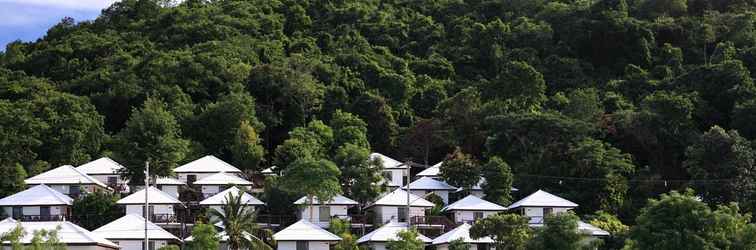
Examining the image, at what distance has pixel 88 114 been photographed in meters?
79.2

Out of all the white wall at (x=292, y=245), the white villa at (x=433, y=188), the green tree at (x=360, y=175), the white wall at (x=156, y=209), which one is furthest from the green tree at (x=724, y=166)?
the white wall at (x=156, y=209)

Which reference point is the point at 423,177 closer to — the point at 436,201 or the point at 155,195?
the point at 436,201

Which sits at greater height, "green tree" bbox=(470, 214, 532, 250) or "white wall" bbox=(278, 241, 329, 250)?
"green tree" bbox=(470, 214, 532, 250)

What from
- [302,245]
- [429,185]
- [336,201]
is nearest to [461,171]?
[429,185]

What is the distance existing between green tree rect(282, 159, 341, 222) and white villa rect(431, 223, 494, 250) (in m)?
6.32

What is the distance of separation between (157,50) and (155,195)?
33011mm

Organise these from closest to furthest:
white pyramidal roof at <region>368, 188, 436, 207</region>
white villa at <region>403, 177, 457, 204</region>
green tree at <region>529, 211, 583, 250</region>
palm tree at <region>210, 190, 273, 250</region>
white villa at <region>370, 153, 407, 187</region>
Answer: green tree at <region>529, 211, 583, 250</region> < palm tree at <region>210, 190, 273, 250</region> < white pyramidal roof at <region>368, 188, 436, 207</region> < white villa at <region>403, 177, 457, 204</region> < white villa at <region>370, 153, 407, 187</region>

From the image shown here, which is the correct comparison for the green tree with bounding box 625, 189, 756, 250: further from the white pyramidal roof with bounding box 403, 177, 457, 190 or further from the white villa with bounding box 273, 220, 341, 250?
the white pyramidal roof with bounding box 403, 177, 457, 190

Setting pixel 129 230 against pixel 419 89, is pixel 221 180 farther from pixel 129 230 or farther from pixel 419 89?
pixel 419 89

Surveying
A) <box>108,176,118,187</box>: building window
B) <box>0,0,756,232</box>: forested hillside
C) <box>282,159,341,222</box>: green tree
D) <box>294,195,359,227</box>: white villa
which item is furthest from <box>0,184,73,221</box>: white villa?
<box>294,195,359,227</box>: white villa

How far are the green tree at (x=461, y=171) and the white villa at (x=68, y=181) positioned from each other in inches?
757

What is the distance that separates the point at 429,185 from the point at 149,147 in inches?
620

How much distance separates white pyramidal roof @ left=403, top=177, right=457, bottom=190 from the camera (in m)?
73.5

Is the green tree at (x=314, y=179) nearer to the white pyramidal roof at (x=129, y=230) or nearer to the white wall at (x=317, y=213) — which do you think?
the white wall at (x=317, y=213)
